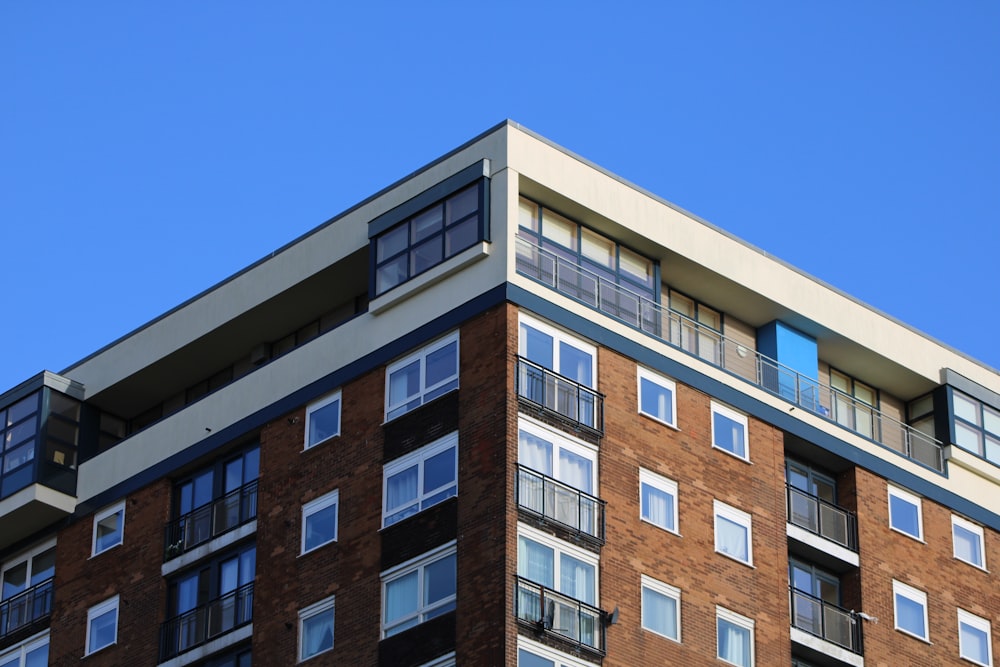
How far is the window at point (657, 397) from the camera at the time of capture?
61.6 metres

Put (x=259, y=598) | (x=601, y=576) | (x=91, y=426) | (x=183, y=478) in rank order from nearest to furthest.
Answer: (x=601, y=576) < (x=259, y=598) < (x=183, y=478) < (x=91, y=426)

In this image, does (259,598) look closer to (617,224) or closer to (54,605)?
(54,605)

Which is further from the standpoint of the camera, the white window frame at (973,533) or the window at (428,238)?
the white window frame at (973,533)

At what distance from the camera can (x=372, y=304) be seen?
206ft

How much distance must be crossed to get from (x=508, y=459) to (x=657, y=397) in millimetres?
5961

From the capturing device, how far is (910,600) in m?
65.4

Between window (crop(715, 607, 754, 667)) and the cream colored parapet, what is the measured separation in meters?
9.52

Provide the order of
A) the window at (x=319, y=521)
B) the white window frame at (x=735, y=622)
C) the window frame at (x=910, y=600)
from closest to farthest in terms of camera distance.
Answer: the white window frame at (x=735, y=622) < the window at (x=319, y=521) < the window frame at (x=910, y=600)

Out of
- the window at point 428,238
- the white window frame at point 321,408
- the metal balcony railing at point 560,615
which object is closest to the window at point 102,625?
the white window frame at point 321,408

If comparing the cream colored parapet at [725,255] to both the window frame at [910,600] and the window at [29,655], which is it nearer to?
the window frame at [910,600]

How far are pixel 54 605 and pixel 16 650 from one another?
1843 mm

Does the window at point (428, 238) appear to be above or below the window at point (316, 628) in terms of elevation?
above

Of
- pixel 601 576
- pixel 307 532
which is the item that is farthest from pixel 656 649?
pixel 307 532

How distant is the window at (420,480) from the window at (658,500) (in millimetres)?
4746
